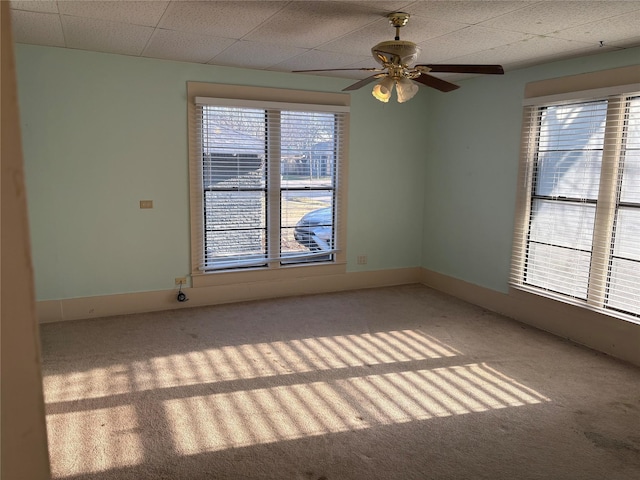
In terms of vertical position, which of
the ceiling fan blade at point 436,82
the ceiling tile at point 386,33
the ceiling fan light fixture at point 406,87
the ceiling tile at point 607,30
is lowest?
the ceiling fan light fixture at point 406,87

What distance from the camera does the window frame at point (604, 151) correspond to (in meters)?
4.03

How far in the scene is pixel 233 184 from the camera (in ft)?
17.4

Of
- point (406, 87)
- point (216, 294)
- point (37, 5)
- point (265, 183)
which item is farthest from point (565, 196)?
point (37, 5)

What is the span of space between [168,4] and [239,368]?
8.51 ft

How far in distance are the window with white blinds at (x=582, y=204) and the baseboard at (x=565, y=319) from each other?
96 millimetres

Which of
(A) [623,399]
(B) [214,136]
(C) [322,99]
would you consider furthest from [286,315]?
(A) [623,399]

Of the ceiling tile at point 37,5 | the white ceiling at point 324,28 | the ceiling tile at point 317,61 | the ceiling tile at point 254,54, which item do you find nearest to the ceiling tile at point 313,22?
the white ceiling at point 324,28

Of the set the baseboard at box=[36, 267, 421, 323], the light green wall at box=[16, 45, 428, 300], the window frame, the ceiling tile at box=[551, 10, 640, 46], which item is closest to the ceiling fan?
the ceiling tile at box=[551, 10, 640, 46]

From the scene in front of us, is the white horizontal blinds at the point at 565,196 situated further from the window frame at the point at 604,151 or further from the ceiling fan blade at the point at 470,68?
the ceiling fan blade at the point at 470,68

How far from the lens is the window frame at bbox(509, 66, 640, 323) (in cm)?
403

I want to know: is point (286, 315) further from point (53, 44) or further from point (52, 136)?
point (53, 44)

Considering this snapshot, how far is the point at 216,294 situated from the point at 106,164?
1732mm

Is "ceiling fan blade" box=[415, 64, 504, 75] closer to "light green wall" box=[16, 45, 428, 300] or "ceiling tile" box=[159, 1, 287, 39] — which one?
"ceiling tile" box=[159, 1, 287, 39]

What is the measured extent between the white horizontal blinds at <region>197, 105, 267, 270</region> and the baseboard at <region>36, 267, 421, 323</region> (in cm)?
31
